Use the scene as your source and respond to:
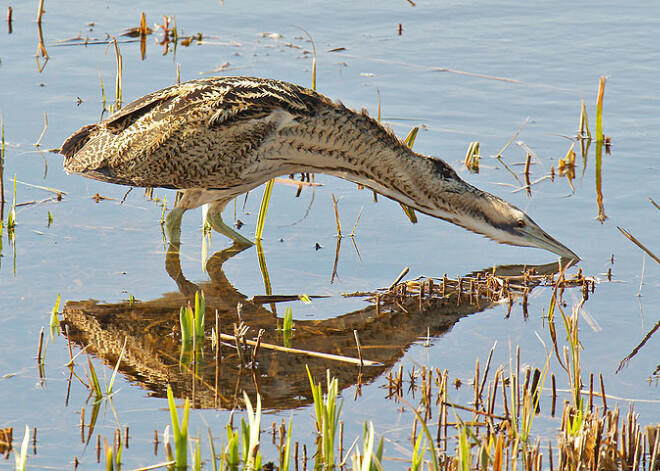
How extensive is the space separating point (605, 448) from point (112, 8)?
843cm

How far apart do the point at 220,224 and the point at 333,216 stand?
0.78m

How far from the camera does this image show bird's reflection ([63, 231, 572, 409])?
479cm

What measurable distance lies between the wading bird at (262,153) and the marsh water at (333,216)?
0.89 ft

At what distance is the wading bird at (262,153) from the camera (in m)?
6.53

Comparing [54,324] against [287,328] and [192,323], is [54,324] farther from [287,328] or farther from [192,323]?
[287,328]

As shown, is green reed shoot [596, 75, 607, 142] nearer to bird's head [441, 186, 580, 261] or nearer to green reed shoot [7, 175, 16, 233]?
bird's head [441, 186, 580, 261]

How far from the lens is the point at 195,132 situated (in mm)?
6559

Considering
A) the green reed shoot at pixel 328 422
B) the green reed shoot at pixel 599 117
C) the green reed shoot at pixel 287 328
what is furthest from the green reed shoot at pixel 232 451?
the green reed shoot at pixel 599 117

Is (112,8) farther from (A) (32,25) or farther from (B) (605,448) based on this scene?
(B) (605,448)

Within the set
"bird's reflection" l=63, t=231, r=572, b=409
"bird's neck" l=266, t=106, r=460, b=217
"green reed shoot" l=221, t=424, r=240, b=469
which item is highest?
"bird's neck" l=266, t=106, r=460, b=217

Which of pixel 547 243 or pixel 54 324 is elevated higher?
pixel 547 243

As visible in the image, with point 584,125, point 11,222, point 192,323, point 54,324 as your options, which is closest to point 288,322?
point 192,323

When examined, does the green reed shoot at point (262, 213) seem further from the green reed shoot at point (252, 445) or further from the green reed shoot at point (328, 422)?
the green reed shoot at point (252, 445)

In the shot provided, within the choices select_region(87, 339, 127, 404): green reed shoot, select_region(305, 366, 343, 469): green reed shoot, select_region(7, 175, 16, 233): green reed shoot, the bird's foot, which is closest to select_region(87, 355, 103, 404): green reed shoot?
select_region(87, 339, 127, 404): green reed shoot
